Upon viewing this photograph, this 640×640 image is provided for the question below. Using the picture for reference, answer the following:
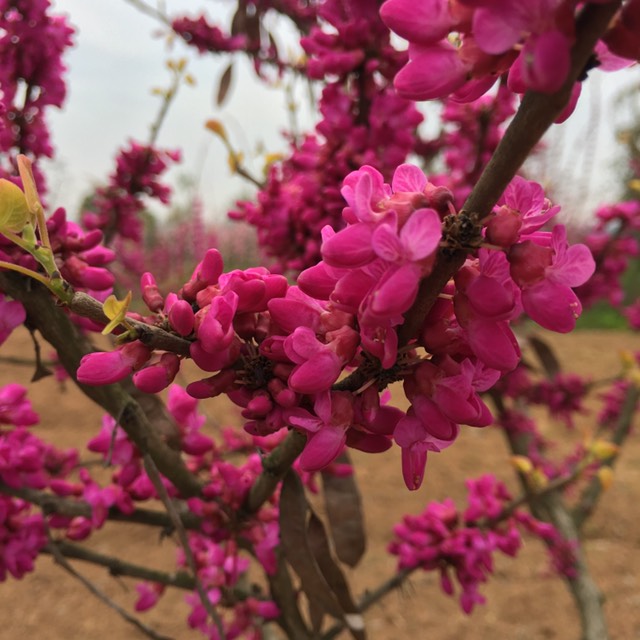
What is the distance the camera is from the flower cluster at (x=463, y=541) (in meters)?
0.95

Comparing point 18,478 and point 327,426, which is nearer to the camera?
point 327,426

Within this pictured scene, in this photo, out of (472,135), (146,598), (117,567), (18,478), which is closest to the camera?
(18,478)

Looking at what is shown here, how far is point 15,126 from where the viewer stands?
96 cm

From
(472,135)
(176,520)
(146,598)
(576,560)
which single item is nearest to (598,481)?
(576,560)

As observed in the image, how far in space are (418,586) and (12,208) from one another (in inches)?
81.4

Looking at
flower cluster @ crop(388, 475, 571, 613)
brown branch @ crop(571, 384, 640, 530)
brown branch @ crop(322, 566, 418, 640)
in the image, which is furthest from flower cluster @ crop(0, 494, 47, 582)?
brown branch @ crop(571, 384, 640, 530)

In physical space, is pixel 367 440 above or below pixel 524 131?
below

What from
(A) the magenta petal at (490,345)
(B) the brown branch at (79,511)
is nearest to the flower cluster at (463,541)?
(B) the brown branch at (79,511)

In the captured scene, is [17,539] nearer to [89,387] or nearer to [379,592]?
[89,387]

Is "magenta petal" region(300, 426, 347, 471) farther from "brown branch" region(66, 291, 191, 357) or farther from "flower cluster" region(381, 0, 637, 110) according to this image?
"flower cluster" region(381, 0, 637, 110)

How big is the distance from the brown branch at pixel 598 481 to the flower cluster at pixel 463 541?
32.5 inches

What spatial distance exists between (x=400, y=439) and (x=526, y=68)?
231 mm

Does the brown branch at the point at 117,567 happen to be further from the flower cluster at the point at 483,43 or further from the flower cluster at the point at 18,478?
the flower cluster at the point at 483,43

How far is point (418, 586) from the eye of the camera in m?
2.05
